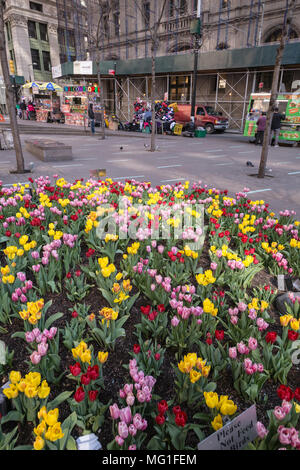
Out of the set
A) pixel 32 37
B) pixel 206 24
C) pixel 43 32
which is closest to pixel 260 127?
pixel 206 24

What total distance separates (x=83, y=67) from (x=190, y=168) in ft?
80.9

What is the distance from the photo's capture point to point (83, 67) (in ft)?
96.5

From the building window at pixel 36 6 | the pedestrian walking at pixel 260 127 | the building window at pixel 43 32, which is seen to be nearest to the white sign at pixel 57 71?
the building window at pixel 43 32

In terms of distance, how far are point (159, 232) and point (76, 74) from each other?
32.3m

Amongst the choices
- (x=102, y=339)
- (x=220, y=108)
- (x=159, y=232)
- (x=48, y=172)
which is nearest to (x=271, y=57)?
(x=220, y=108)

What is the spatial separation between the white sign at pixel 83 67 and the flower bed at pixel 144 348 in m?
30.0

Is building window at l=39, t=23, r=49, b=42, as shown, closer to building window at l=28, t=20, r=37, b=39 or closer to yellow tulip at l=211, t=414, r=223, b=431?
building window at l=28, t=20, r=37, b=39

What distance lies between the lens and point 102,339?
7.50 ft

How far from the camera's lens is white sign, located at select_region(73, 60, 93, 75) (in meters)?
29.1

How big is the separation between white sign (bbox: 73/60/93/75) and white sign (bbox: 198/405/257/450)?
32.8 meters

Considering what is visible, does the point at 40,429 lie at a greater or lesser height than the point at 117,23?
lesser

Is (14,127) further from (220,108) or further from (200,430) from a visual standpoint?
(220,108)

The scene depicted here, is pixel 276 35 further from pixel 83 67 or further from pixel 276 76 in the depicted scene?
pixel 276 76

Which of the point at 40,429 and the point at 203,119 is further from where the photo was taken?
the point at 203,119
